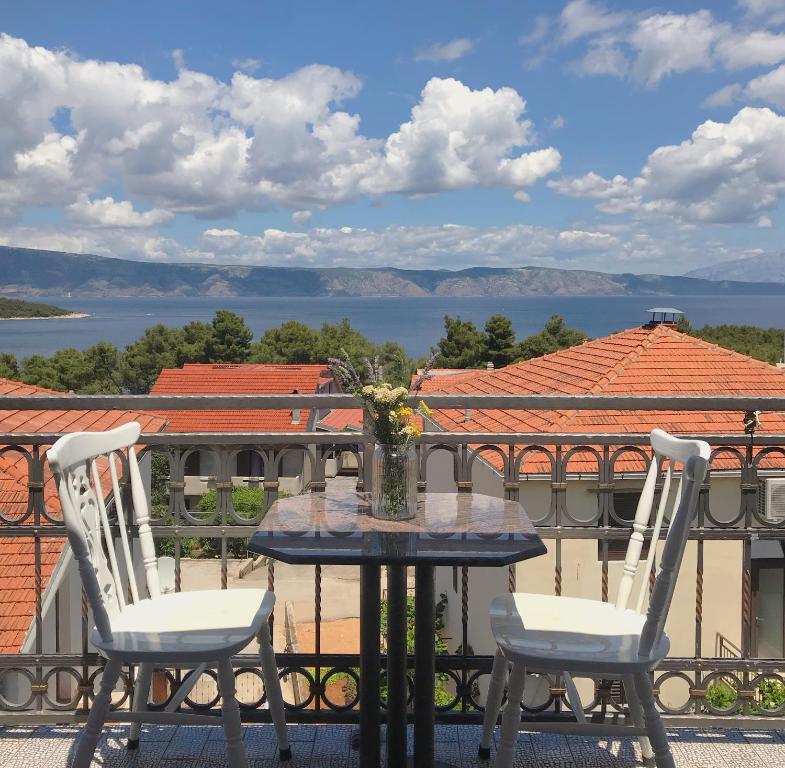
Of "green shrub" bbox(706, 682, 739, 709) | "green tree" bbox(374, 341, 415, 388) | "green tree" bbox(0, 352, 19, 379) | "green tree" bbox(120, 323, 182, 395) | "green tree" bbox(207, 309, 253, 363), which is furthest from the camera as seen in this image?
"green tree" bbox(207, 309, 253, 363)

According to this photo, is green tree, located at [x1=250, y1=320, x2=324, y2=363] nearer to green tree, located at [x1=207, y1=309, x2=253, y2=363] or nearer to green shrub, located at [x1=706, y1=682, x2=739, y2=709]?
green tree, located at [x1=207, y1=309, x2=253, y2=363]

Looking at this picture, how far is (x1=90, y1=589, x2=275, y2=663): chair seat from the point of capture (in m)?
2.05

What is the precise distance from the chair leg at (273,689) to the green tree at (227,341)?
42084 mm

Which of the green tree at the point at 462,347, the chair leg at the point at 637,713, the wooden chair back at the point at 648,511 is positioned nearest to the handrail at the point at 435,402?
the wooden chair back at the point at 648,511

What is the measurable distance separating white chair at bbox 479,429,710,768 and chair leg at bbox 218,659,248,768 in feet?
2.23

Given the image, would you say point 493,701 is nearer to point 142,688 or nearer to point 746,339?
point 142,688

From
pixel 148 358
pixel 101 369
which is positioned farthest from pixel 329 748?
pixel 148 358

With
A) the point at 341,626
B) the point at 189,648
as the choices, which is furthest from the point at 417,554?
the point at 341,626

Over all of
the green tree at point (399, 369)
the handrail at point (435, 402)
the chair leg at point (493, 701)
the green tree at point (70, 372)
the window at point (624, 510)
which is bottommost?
the green tree at point (70, 372)

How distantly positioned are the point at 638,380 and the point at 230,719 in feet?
33.4

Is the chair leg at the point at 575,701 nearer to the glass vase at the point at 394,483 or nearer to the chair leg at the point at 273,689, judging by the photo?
the glass vase at the point at 394,483

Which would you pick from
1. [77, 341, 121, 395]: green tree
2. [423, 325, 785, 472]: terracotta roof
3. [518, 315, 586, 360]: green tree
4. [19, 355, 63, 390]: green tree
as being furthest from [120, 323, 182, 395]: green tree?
[423, 325, 785, 472]: terracotta roof

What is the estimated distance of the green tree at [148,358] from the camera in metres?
42.2

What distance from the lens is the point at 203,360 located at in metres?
43.4
